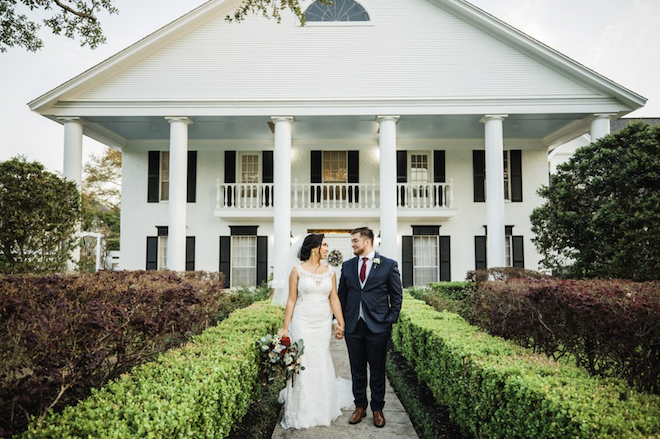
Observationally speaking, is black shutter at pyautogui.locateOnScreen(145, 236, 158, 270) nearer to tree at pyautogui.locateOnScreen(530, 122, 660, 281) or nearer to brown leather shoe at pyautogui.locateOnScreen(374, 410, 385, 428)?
tree at pyautogui.locateOnScreen(530, 122, 660, 281)

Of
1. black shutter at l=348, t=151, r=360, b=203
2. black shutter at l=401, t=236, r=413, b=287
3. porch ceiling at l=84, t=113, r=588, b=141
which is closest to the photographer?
porch ceiling at l=84, t=113, r=588, b=141

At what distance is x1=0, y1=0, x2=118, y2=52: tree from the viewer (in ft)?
32.3

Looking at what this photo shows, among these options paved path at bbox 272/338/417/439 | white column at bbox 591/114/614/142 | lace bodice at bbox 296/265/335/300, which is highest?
white column at bbox 591/114/614/142

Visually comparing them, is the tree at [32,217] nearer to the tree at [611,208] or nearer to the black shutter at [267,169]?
the black shutter at [267,169]

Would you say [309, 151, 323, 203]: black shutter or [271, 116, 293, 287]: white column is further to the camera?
[309, 151, 323, 203]: black shutter

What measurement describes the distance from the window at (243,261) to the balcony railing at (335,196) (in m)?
1.63

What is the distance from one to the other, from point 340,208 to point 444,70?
635 centimetres

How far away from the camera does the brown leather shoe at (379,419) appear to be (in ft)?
16.4

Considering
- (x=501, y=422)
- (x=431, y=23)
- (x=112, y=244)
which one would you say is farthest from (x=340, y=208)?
(x=112, y=244)

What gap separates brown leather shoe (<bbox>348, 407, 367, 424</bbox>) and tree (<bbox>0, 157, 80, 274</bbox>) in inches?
366

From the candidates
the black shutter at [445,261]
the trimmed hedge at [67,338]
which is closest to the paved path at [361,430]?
the trimmed hedge at [67,338]

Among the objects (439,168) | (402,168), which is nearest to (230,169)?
(402,168)

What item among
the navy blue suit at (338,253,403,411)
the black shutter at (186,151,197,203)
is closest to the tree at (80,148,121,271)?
the black shutter at (186,151,197,203)

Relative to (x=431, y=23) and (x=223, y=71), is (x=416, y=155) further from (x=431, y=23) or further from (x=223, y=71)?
(x=223, y=71)
